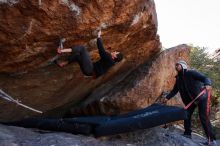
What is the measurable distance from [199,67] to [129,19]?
1585cm

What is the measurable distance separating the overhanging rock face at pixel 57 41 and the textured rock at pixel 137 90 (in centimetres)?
46

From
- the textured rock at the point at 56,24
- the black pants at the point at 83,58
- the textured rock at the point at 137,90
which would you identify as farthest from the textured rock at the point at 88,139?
the textured rock at the point at 137,90

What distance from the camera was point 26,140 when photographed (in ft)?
21.4

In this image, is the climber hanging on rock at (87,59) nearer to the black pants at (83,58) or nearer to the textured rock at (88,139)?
the black pants at (83,58)

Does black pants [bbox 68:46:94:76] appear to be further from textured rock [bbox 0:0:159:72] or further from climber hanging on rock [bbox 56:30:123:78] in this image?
textured rock [bbox 0:0:159:72]

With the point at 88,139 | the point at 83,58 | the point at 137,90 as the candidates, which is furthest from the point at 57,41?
the point at 137,90

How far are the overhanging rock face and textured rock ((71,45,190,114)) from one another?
0.46 meters

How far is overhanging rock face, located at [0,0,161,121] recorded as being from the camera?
7285mm

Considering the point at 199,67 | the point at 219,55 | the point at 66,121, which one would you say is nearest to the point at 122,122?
the point at 66,121

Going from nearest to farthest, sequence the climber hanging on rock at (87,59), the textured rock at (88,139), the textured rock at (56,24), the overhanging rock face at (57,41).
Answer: the textured rock at (88,139) → the textured rock at (56,24) → the overhanging rock face at (57,41) → the climber hanging on rock at (87,59)

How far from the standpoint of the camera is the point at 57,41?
8297 millimetres

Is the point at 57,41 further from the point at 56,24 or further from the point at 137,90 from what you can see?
the point at 137,90

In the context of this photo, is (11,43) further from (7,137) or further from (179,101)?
(179,101)

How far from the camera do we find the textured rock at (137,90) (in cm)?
1106
